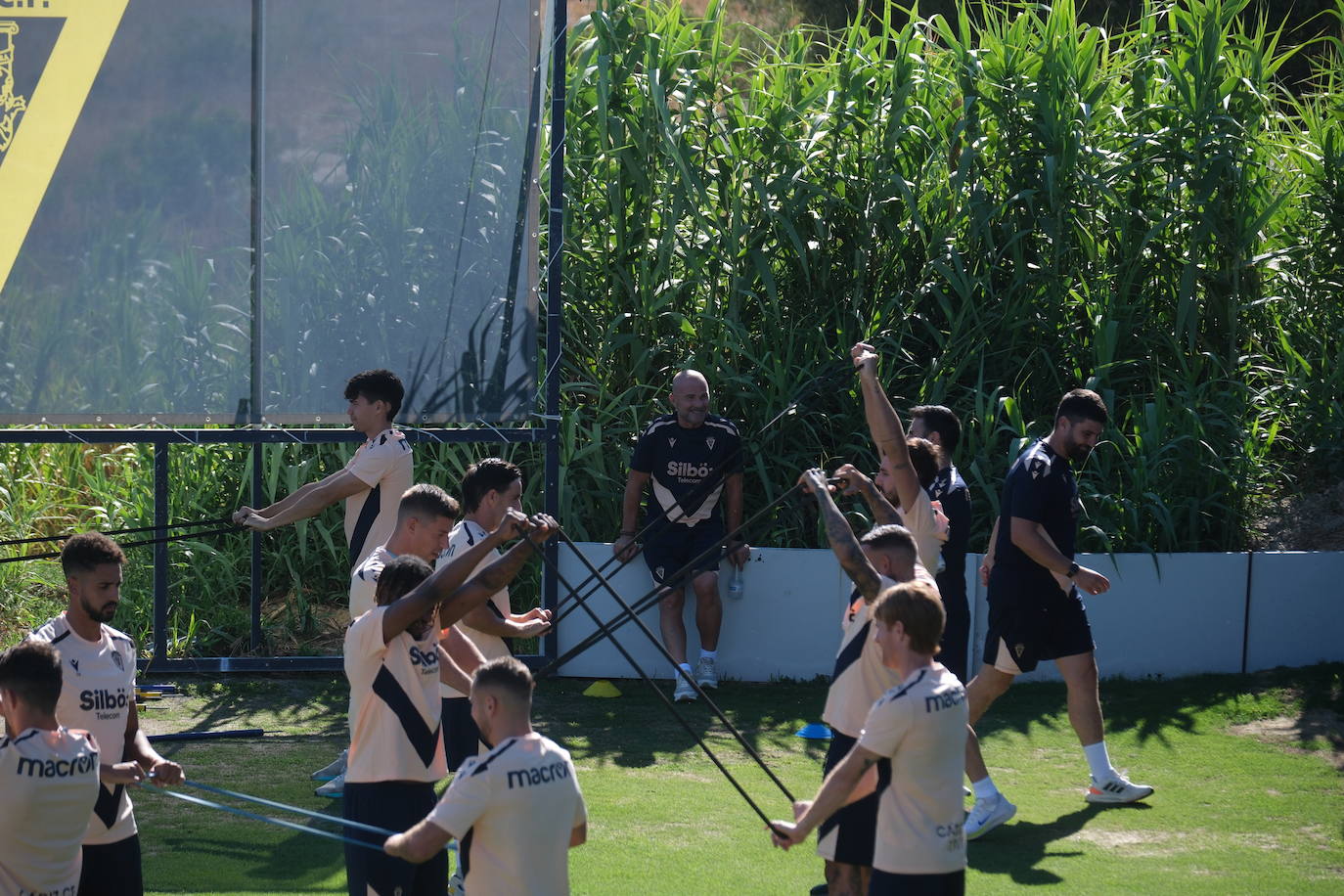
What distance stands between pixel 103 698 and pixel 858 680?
249cm

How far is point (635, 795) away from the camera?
7.12m

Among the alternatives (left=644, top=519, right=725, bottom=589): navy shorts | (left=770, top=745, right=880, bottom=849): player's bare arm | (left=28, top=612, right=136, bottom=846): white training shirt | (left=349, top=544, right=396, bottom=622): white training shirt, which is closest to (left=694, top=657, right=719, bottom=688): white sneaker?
(left=644, top=519, right=725, bottom=589): navy shorts

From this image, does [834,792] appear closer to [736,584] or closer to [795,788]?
[795,788]

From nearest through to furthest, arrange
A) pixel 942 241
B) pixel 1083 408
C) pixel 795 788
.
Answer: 1. pixel 1083 408
2. pixel 795 788
3. pixel 942 241

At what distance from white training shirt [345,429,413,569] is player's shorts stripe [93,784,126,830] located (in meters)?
2.76

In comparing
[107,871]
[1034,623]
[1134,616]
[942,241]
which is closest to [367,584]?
[107,871]

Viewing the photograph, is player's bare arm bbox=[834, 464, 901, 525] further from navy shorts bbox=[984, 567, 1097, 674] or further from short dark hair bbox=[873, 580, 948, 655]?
short dark hair bbox=[873, 580, 948, 655]

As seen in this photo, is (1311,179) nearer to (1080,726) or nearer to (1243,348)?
(1243,348)

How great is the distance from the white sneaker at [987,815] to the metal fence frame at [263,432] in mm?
3635

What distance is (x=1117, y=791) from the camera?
7051 millimetres

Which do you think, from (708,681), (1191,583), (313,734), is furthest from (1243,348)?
(313,734)

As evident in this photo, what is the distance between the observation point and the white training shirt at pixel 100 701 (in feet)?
15.0

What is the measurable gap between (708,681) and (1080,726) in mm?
2844

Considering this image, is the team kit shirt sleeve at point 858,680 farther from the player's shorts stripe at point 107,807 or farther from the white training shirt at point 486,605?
the player's shorts stripe at point 107,807
